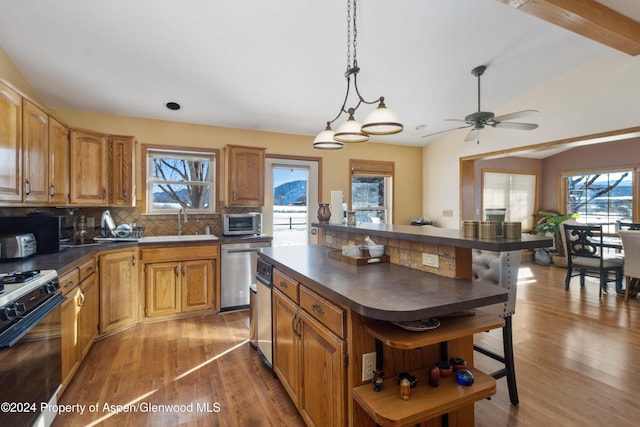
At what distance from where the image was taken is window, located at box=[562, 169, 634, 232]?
646 centimetres

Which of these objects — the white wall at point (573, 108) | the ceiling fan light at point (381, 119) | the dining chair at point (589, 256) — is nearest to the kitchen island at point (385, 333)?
the ceiling fan light at point (381, 119)

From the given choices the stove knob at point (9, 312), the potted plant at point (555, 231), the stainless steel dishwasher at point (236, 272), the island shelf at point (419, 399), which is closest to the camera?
the island shelf at point (419, 399)

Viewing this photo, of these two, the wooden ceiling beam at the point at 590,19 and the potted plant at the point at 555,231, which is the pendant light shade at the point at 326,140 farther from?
the potted plant at the point at 555,231

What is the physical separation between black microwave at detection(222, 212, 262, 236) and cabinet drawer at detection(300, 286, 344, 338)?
8.14 feet

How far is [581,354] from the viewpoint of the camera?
2758 millimetres

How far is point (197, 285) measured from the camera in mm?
3713

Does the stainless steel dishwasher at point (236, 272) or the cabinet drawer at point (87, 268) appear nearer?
the cabinet drawer at point (87, 268)

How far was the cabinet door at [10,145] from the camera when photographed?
2.12 metres

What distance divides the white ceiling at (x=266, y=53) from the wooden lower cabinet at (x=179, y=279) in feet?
5.80

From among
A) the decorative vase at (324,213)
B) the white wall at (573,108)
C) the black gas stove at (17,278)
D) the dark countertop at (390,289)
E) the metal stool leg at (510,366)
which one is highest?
the white wall at (573,108)

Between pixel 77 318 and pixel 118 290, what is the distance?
33.0 inches

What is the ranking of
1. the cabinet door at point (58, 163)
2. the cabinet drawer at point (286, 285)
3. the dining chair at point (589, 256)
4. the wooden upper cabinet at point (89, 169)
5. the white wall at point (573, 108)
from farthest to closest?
the dining chair at point (589, 256) < the white wall at point (573, 108) < the wooden upper cabinet at point (89, 169) < the cabinet door at point (58, 163) < the cabinet drawer at point (286, 285)

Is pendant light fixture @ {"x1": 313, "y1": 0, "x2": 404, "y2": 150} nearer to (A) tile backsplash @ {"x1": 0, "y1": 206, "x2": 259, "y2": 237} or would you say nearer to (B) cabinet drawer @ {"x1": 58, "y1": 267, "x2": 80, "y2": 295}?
(B) cabinet drawer @ {"x1": 58, "y1": 267, "x2": 80, "y2": 295}

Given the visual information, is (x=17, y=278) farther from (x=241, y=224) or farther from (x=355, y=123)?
(x=241, y=224)
